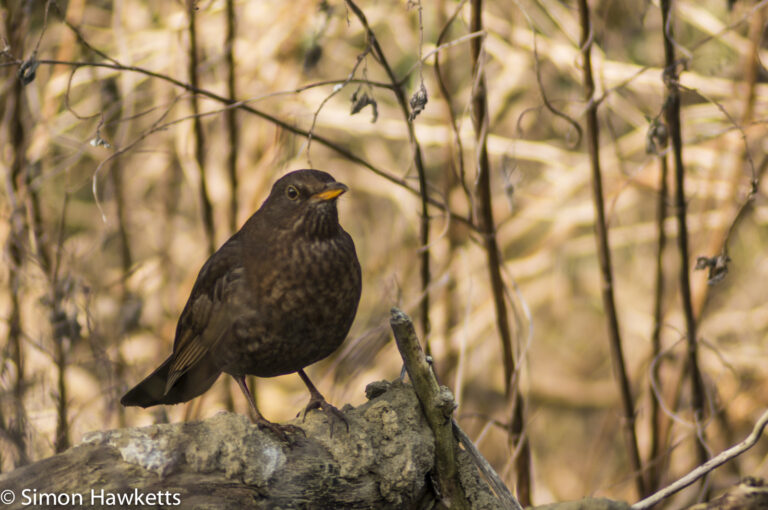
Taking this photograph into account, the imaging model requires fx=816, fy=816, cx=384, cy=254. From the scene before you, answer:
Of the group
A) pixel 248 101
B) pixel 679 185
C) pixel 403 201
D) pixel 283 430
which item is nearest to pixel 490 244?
pixel 679 185

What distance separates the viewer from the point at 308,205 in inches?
104

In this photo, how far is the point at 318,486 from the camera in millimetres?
2172

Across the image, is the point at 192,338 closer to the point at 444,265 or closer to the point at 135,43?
the point at 444,265

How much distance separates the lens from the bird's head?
8.56ft

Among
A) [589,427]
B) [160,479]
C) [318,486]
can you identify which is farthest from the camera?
[589,427]

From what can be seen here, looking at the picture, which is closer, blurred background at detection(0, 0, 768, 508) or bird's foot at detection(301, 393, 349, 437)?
bird's foot at detection(301, 393, 349, 437)

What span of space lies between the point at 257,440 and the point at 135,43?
396cm

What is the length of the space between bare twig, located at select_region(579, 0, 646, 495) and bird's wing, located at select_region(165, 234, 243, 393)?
1.40m

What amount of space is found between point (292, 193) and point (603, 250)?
1303mm

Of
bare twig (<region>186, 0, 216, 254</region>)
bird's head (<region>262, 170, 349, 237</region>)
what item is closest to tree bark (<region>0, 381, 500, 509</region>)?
bird's head (<region>262, 170, 349, 237</region>)

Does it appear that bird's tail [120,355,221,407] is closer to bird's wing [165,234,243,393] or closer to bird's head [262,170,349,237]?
bird's wing [165,234,243,393]

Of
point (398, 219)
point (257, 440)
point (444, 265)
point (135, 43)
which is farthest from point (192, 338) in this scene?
point (398, 219)

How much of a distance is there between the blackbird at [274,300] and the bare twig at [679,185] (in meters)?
1.28

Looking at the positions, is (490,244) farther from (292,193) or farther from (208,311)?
(208,311)
